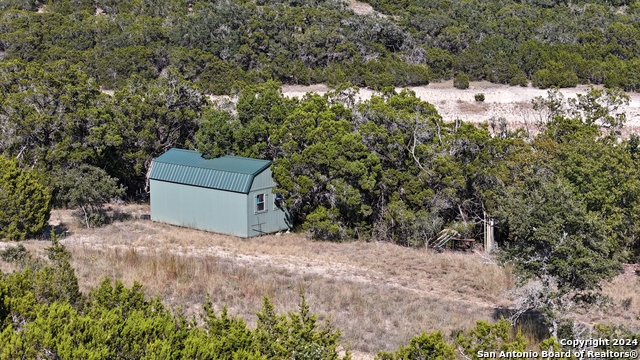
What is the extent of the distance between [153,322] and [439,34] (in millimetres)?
50801

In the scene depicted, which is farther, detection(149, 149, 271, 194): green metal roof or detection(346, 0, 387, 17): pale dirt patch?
detection(346, 0, 387, 17): pale dirt patch

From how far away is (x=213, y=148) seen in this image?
2725 cm

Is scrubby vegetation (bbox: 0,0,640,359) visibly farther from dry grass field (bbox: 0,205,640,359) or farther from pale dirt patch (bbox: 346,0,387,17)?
dry grass field (bbox: 0,205,640,359)

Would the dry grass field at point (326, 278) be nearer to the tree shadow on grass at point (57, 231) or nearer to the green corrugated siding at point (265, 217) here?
the tree shadow on grass at point (57, 231)

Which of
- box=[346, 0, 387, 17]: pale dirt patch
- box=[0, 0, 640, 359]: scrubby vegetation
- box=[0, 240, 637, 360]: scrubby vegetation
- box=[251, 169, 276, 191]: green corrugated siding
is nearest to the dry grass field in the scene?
box=[0, 0, 640, 359]: scrubby vegetation

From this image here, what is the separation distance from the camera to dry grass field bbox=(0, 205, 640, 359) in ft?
53.8

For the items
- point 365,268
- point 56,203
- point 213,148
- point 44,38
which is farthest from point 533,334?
point 44,38

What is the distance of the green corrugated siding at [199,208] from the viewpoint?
83.4 feet

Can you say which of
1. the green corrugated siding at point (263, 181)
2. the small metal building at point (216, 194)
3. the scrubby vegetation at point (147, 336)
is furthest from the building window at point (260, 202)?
the scrubby vegetation at point (147, 336)

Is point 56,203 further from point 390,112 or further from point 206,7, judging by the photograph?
point 206,7

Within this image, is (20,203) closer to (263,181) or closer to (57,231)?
(57,231)

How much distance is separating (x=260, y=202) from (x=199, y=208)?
219cm

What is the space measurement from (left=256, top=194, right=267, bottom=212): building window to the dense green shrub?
6.56 metres

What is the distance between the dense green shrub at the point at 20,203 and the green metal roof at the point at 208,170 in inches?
192
